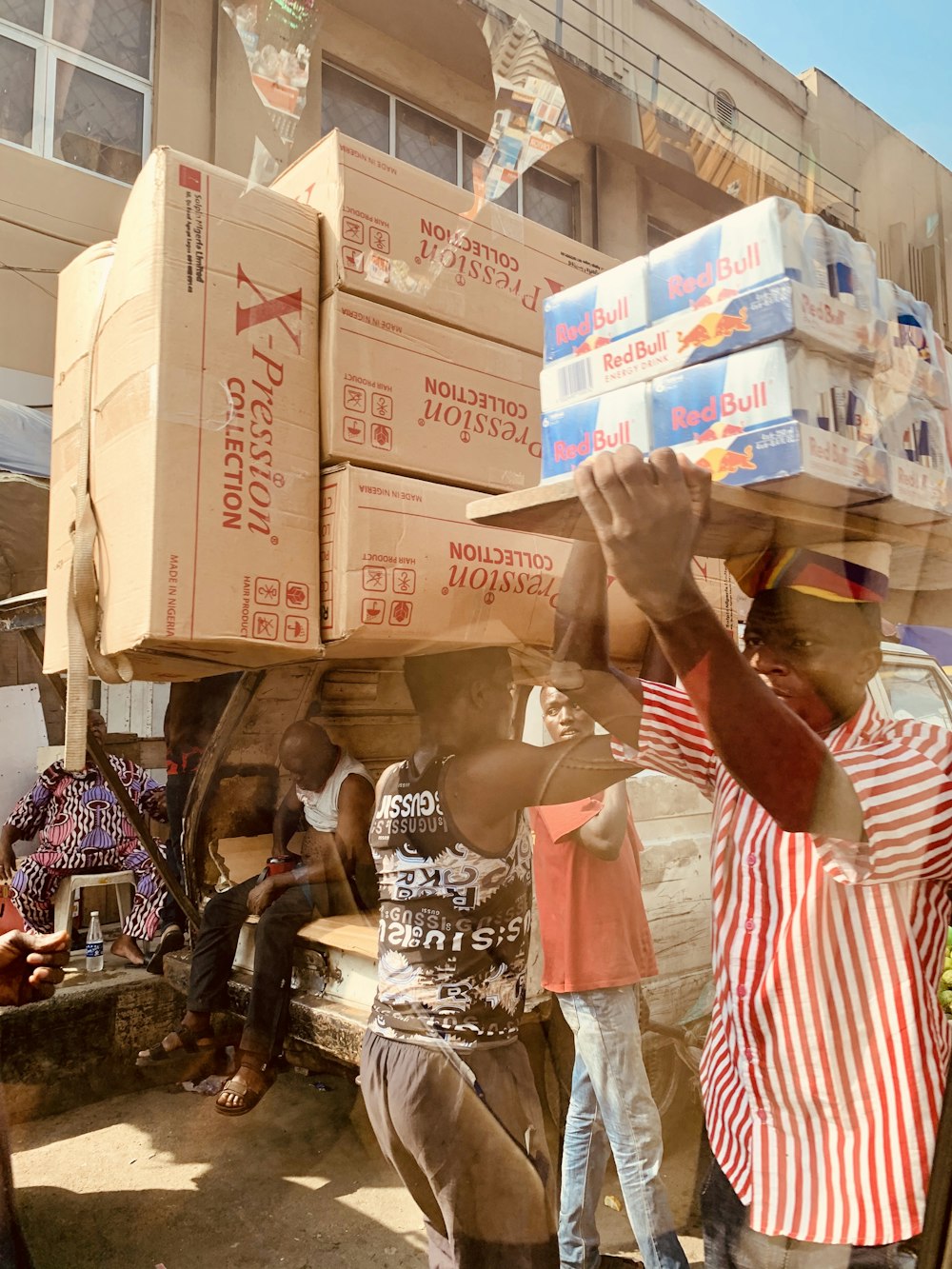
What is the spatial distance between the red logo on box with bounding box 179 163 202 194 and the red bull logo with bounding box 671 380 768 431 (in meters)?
0.66

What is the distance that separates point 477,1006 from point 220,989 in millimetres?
523

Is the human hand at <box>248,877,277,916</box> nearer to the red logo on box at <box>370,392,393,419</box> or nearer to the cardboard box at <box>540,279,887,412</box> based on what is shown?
the red logo on box at <box>370,392,393,419</box>

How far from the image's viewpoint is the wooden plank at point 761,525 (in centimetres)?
82

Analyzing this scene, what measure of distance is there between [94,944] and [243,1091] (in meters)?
0.48

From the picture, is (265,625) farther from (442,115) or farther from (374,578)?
(442,115)

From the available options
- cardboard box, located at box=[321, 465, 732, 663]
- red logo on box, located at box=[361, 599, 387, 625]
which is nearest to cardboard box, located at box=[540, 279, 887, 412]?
cardboard box, located at box=[321, 465, 732, 663]

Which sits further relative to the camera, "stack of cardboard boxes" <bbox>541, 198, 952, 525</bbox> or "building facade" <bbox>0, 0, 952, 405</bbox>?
"building facade" <bbox>0, 0, 952, 405</bbox>

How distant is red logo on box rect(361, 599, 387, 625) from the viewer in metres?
1.05

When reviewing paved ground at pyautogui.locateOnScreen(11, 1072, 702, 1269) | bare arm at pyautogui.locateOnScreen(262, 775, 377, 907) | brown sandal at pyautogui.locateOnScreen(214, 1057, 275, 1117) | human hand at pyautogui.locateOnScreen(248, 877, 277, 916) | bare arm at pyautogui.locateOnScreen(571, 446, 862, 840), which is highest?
bare arm at pyautogui.locateOnScreen(571, 446, 862, 840)

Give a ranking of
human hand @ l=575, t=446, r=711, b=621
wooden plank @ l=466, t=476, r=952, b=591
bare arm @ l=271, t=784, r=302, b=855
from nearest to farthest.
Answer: human hand @ l=575, t=446, r=711, b=621 < wooden plank @ l=466, t=476, r=952, b=591 < bare arm @ l=271, t=784, r=302, b=855

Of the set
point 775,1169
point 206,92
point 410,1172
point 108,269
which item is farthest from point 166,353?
point 410,1172

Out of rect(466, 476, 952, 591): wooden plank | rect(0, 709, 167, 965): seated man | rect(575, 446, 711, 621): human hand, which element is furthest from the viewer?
rect(0, 709, 167, 965): seated man

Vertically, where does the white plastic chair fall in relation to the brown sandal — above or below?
above

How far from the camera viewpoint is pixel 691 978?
1264 millimetres
